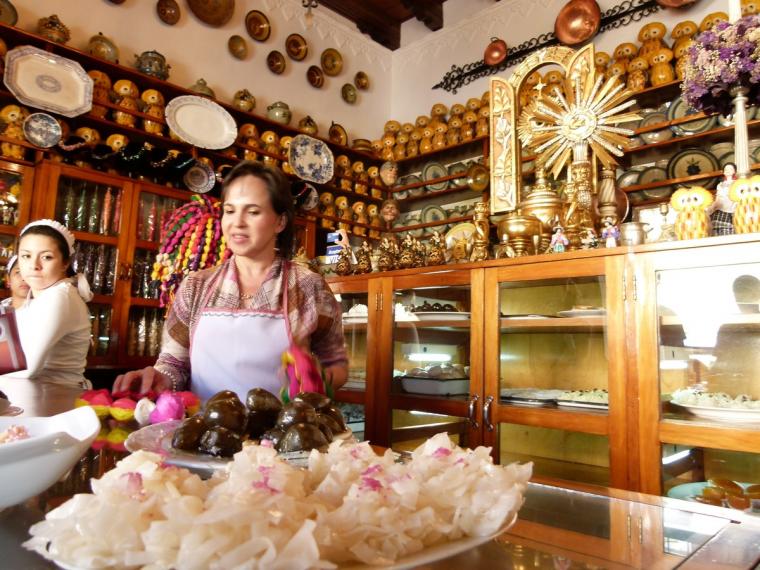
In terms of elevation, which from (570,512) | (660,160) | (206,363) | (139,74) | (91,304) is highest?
(139,74)

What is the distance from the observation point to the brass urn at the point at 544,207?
7.81 feet

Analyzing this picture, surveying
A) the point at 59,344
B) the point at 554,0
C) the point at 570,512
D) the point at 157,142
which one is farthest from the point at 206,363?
the point at 554,0

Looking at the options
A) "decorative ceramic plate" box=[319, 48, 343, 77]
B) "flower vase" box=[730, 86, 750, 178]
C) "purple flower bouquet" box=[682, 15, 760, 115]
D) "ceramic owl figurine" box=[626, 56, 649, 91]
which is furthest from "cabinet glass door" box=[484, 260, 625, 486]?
"decorative ceramic plate" box=[319, 48, 343, 77]

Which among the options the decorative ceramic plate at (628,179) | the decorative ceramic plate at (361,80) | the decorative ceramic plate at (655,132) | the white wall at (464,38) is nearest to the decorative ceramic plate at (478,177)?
the white wall at (464,38)

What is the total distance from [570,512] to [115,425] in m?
0.79

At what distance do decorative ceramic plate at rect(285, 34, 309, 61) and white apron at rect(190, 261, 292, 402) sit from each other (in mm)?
4056

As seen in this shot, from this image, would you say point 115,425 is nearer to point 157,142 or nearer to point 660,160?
point 157,142

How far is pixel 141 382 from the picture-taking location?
1.19 metres

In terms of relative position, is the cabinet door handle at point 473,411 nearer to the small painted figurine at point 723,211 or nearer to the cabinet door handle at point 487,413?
the cabinet door handle at point 487,413

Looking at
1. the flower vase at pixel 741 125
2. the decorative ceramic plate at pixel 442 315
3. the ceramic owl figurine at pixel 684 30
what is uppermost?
the ceramic owl figurine at pixel 684 30

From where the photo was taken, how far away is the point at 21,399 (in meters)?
1.28

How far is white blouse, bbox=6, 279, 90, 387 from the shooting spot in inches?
77.7

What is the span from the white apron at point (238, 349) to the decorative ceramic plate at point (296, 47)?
406 centimetres

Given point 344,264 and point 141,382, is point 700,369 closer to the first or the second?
point 141,382
